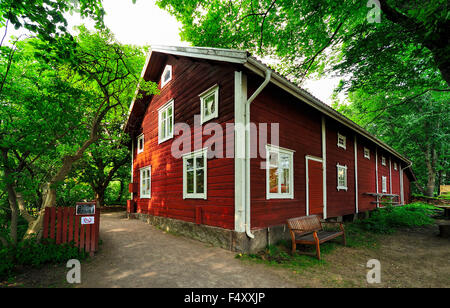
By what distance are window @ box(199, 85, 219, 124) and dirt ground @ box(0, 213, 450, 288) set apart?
164 inches

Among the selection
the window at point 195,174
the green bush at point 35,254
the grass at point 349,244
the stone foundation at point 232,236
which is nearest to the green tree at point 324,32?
the window at point 195,174

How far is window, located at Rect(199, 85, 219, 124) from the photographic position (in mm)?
7133

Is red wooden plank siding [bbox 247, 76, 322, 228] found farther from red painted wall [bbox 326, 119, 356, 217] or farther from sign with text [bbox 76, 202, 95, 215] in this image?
sign with text [bbox 76, 202, 95, 215]

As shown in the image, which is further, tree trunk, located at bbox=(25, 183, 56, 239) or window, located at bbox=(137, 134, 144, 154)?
window, located at bbox=(137, 134, 144, 154)

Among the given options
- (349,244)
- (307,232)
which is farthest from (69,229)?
(349,244)

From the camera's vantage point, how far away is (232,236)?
596 cm

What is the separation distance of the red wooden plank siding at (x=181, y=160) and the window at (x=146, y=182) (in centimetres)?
33

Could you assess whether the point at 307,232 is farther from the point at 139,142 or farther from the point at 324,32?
the point at 139,142

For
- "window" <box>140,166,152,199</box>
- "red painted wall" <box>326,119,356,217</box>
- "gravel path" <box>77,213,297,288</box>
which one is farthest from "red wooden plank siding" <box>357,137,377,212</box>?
"window" <box>140,166,152,199</box>

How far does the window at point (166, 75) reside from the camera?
10.5m

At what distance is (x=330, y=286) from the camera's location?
4102mm
